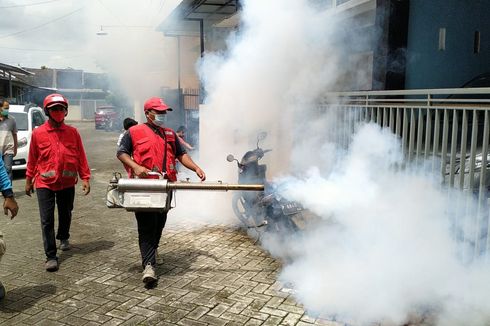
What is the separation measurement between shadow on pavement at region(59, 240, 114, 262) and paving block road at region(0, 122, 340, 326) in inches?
0.5

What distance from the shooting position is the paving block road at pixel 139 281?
3725 mm

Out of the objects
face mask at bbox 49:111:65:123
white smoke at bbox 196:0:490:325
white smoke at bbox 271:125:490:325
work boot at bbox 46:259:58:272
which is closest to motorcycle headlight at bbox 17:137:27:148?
white smoke at bbox 196:0:490:325

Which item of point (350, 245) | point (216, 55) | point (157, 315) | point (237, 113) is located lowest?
point (157, 315)

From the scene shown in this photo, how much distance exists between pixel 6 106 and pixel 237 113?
4246 mm

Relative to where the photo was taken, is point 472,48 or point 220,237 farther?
point 472,48

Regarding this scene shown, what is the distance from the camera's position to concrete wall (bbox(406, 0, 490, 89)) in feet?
21.7

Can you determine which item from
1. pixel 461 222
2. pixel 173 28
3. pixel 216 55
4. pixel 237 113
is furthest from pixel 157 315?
pixel 173 28

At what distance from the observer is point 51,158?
4973mm

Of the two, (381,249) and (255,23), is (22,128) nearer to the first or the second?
(255,23)

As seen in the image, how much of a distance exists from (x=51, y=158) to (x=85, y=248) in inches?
51.5

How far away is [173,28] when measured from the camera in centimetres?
1372

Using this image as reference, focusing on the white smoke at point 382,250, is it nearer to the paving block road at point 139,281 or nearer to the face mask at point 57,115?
the paving block road at point 139,281

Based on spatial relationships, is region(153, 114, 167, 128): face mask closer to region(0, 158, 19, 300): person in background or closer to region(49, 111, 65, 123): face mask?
region(49, 111, 65, 123): face mask

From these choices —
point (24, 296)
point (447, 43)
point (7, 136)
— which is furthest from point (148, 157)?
point (447, 43)
